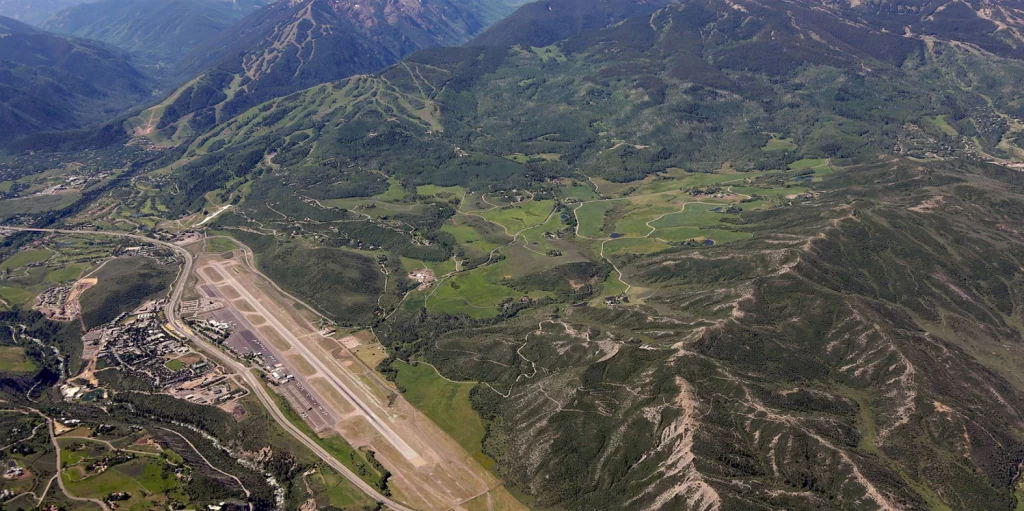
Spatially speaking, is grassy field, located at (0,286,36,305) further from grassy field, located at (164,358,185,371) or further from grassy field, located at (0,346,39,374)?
grassy field, located at (164,358,185,371)

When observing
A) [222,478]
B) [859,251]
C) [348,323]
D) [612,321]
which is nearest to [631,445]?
[612,321]

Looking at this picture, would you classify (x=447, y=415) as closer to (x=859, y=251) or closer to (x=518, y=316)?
(x=518, y=316)

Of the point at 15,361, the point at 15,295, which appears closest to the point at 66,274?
the point at 15,295

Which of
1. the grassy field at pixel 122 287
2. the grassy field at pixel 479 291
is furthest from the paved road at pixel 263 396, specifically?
the grassy field at pixel 479 291

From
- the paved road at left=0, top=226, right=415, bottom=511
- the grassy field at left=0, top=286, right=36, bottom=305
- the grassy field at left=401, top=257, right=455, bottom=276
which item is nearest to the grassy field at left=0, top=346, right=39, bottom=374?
the paved road at left=0, top=226, right=415, bottom=511

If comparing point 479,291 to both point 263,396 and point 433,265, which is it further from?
point 263,396

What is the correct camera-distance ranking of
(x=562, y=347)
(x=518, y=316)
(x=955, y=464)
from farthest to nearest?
(x=518, y=316)
(x=562, y=347)
(x=955, y=464)

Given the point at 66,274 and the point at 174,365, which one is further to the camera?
the point at 66,274
